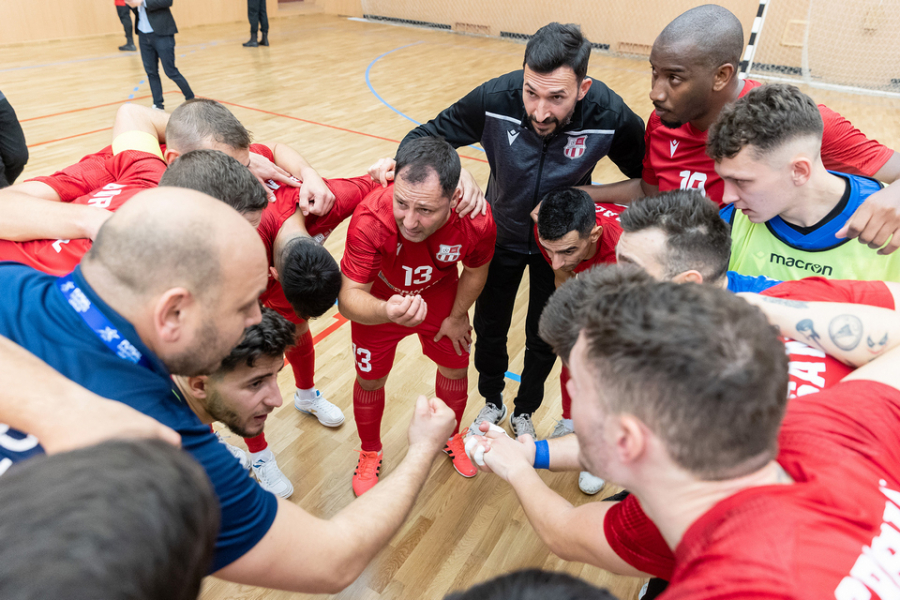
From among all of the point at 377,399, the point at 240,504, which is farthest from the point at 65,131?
the point at 240,504

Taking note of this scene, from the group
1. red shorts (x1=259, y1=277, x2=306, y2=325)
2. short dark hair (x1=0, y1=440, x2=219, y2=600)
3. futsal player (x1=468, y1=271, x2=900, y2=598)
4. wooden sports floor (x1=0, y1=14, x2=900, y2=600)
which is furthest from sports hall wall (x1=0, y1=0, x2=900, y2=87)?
short dark hair (x1=0, y1=440, x2=219, y2=600)

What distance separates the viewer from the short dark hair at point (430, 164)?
92.8 inches

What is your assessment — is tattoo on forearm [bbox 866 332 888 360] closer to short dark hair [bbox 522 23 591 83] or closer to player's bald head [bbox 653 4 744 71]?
player's bald head [bbox 653 4 744 71]

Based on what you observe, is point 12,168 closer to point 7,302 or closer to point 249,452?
point 249,452

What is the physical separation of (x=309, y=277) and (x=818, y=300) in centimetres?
188

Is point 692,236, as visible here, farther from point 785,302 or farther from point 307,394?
point 307,394

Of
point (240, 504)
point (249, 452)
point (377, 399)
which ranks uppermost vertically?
point (240, 504)

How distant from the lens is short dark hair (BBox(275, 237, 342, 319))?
229 centimetres

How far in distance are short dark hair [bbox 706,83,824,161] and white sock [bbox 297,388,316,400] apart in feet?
8.48

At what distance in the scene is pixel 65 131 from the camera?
7.14 metres

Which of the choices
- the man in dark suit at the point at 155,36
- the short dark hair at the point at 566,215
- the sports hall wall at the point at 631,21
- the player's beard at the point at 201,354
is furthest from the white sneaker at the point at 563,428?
the sports hall wall at the point at 631,21

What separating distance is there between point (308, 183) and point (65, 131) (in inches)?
250

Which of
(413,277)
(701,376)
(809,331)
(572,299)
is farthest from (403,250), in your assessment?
(701,376)

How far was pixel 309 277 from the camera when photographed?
2.28 m
